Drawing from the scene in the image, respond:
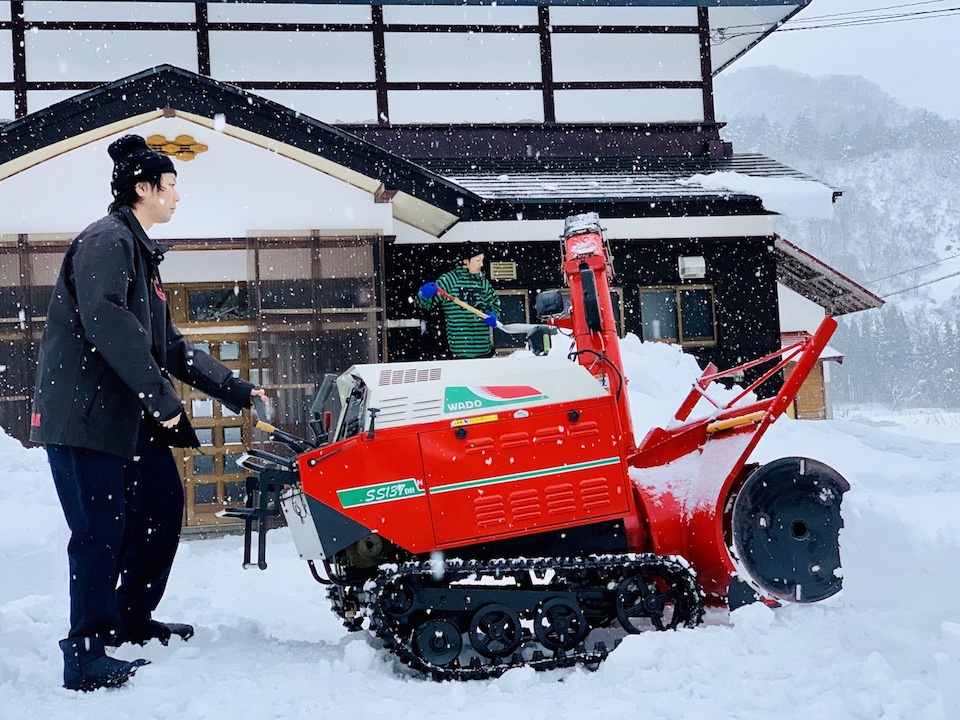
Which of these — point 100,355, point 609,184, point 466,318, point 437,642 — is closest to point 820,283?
point 609,184

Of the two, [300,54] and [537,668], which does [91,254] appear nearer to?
[537,668]

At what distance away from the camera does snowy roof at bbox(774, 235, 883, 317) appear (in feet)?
63.0

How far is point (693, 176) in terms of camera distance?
40.3ft

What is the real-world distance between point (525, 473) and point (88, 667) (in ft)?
6.07

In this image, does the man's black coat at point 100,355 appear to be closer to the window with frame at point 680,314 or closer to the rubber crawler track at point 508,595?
the rubber crawler track at point 508,595

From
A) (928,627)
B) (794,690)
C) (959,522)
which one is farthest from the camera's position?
(959,522)

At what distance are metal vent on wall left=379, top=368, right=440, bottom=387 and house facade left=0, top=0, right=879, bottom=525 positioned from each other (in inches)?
224

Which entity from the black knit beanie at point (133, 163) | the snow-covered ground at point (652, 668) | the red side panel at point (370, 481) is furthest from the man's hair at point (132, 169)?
the snow-covered ground at point (652, 668)

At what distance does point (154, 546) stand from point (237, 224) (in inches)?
237

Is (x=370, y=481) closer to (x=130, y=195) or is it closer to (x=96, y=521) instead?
(x=96, y=521)

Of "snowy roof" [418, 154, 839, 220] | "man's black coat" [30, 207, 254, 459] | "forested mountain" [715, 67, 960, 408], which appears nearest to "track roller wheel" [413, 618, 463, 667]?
"man's black coat" [30, 207, 254, 459]

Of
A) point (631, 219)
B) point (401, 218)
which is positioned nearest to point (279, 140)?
point (401, 218)

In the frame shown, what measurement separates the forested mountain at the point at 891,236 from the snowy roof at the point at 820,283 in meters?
59.1

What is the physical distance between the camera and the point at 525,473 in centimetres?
401
